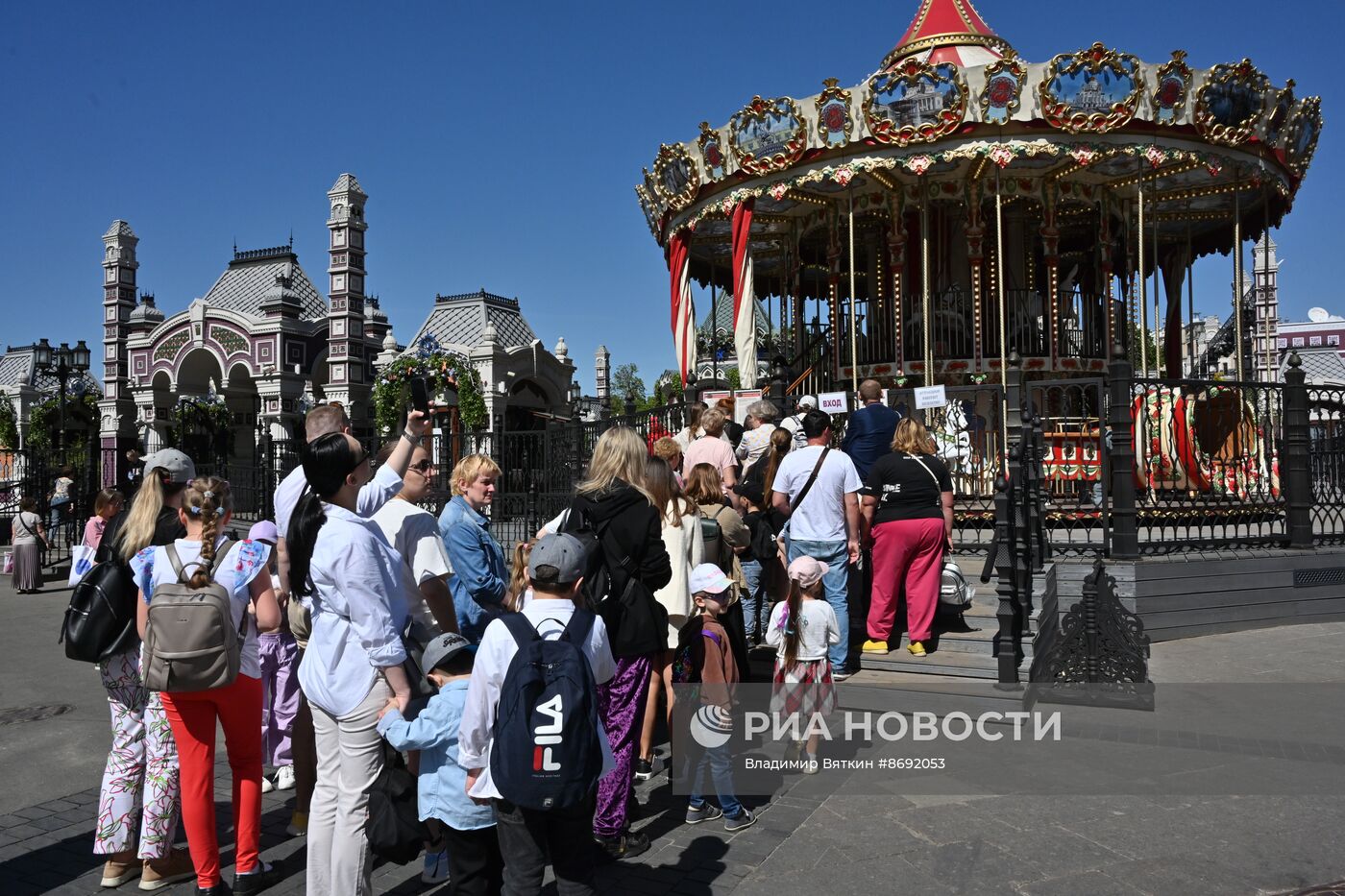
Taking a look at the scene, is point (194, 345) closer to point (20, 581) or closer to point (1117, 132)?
point (20, 581)

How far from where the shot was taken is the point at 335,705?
3736 millimetres

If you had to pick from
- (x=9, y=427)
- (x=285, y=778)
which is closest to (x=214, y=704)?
(x=285, y=778)

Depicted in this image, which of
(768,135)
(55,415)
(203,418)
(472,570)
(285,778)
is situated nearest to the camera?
(472,570)

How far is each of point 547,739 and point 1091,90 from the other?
12.2m

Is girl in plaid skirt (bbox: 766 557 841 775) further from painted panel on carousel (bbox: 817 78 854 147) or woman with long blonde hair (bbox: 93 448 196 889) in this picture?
painted panel on carousel (bbox: 817 78 854 147)

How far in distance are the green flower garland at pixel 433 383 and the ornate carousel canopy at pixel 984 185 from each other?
14.1m

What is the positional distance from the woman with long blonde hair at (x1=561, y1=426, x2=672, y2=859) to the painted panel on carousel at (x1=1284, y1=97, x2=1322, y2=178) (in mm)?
12918

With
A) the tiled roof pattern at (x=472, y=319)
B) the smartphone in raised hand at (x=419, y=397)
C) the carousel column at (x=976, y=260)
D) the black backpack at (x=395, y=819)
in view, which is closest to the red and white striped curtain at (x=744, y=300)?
the carousel column at (x=976, y=260)

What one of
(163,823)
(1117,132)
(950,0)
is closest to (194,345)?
(950,0)

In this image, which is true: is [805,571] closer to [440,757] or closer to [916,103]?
[440,757]

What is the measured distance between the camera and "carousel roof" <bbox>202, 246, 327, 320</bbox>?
47.7 m

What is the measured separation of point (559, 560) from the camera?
3.66 meters

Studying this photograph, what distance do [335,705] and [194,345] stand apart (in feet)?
130

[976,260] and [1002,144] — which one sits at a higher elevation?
[1002,144]
